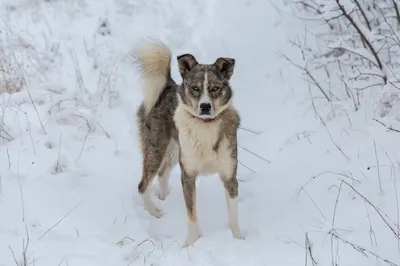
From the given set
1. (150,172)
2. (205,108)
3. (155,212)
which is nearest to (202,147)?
(205,108)

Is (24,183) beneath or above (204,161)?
beneath

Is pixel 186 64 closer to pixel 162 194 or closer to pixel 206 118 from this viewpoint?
pixel 206 118

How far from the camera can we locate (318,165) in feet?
18.6

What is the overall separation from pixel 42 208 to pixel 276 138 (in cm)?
274

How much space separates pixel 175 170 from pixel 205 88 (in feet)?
5.90

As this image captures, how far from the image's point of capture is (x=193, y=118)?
4.73 m

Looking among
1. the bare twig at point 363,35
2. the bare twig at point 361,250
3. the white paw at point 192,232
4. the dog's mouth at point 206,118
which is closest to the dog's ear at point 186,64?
the dog's mouth at point 206,118

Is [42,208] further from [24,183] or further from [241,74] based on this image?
[241,74]

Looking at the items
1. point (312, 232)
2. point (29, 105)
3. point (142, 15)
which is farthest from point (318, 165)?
point (142, 15)

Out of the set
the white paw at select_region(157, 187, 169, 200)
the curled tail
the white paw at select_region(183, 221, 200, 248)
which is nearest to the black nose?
the curled tail

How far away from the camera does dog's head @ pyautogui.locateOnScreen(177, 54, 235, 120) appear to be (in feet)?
14.9

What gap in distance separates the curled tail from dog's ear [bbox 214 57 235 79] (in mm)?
612

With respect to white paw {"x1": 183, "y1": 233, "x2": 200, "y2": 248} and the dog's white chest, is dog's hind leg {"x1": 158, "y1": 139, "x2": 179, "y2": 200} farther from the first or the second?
white paw {"x1": 183, "y1": 233, "x2": 200, "y2": 248}

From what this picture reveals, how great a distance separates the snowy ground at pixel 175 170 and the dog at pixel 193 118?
414mm
